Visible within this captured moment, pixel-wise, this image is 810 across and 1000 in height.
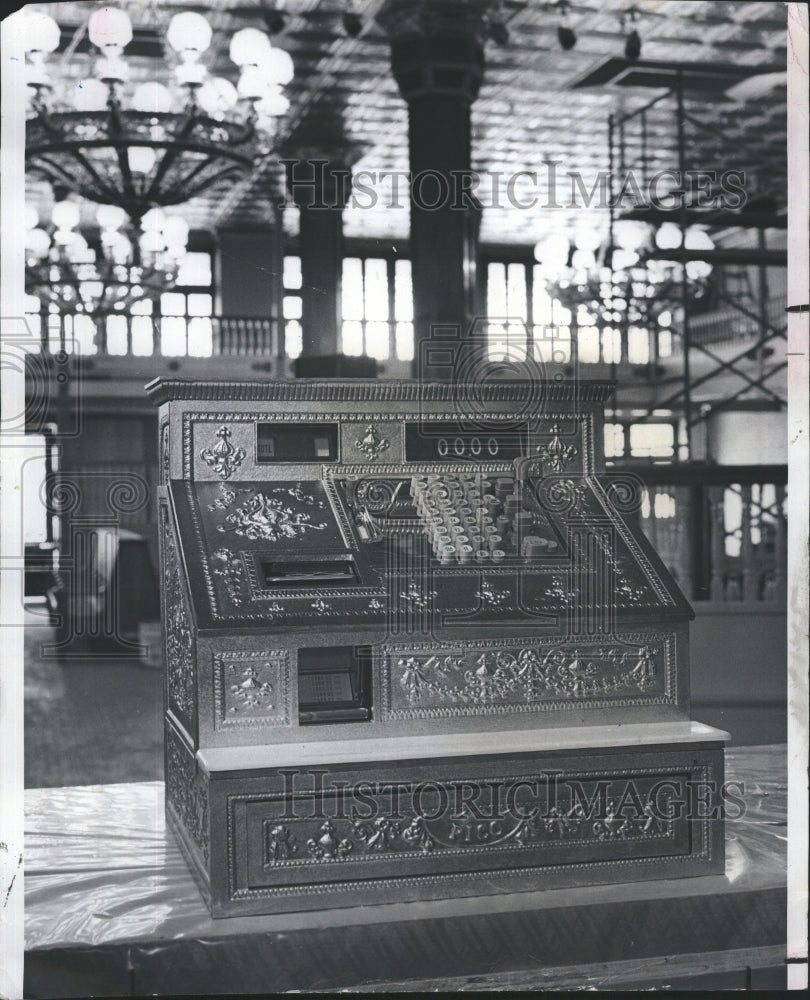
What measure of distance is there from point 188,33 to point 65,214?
1742 millimetres

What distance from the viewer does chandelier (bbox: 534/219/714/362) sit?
6.49 meters

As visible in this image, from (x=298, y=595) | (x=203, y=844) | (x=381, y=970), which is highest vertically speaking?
(x=298, y=595)

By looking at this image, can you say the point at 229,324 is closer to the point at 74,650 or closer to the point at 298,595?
the point at 74,650

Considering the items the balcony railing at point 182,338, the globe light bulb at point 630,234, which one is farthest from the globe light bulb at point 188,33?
the balcony railing at point 182,338

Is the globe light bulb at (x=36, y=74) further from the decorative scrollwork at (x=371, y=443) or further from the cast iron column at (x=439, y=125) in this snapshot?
the cast iron column at (x=439, y=125)

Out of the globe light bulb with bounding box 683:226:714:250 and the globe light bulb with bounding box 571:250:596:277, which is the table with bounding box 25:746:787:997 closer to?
the globe light bulb with bounding box 571:250:596:277

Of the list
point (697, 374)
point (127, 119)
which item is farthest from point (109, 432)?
point (127, 119)

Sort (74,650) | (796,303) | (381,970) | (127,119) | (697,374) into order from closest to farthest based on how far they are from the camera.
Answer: (381,970)
(796,303)
(127,119)
(74,650)
(697,374)

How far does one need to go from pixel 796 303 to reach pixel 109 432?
10.2 metres

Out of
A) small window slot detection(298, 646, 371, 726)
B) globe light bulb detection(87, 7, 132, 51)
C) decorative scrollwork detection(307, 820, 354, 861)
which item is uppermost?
globe light bulb detection(87, 7, 132, 51)

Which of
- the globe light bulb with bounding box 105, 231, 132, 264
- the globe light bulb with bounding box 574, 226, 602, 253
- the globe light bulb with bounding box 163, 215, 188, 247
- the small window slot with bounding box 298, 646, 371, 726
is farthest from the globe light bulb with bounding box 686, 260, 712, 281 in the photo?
the small window slot with bounding box 298, 646, 371, 726

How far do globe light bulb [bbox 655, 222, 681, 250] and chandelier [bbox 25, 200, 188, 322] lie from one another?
2815 millimetres

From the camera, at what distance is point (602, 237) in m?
6.99

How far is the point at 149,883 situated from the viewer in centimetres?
278
